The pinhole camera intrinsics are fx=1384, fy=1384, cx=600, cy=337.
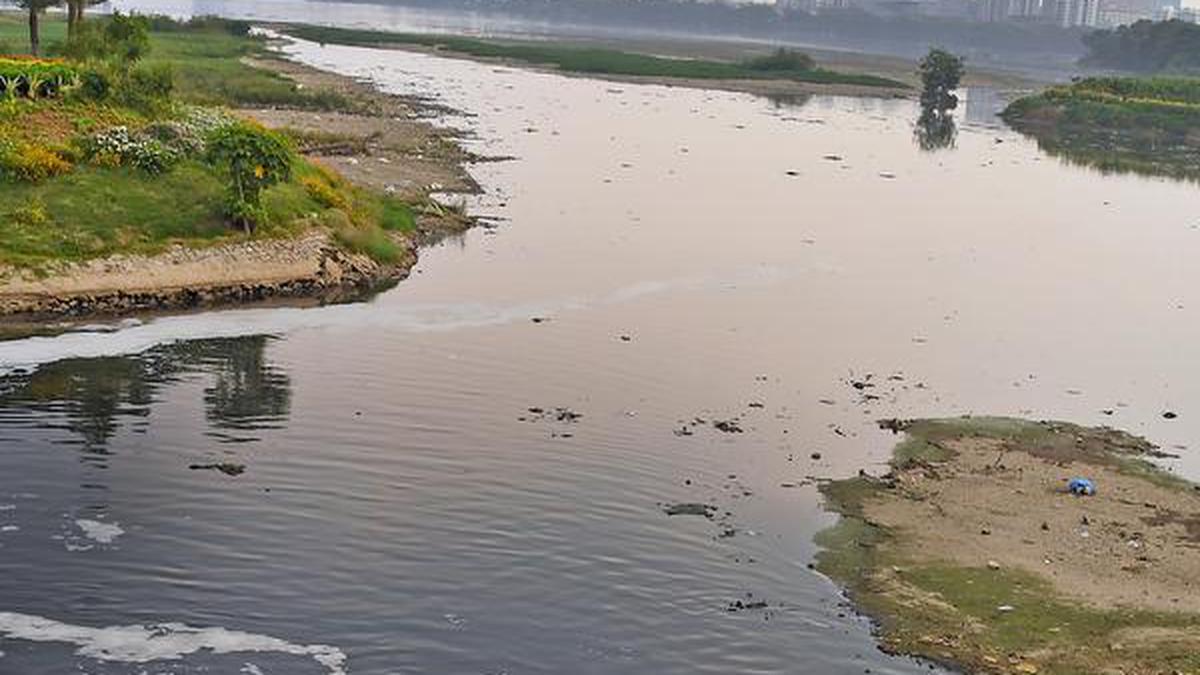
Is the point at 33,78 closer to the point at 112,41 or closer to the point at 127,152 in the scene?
the point at 127,152

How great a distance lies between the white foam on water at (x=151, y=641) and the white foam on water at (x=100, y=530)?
10.2ft

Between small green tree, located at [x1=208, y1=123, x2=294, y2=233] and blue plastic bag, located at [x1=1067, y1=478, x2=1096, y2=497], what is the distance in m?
27.8

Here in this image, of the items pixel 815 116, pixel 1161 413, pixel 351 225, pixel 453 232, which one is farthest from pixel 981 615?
pixel 815 116

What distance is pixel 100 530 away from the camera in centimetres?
2483

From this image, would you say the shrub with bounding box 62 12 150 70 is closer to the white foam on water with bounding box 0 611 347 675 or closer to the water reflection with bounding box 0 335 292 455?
the water reflection with bounding box 0 335 292 455

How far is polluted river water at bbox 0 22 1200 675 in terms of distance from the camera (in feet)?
72.7

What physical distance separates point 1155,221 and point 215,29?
107 metres

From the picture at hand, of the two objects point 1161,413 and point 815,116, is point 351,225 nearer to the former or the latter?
point 1161,413

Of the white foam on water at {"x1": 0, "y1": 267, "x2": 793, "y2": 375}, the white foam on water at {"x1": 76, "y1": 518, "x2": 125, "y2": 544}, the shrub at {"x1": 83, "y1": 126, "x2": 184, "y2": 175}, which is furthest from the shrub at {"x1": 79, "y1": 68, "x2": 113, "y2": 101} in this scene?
the white foam on water at {"x1": 76, "y1": 518, "x2": 125, "y2": 544}

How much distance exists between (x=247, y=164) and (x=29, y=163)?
22.4ft

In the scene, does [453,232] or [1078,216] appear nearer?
[453,232]

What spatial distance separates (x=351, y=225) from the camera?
50281mm

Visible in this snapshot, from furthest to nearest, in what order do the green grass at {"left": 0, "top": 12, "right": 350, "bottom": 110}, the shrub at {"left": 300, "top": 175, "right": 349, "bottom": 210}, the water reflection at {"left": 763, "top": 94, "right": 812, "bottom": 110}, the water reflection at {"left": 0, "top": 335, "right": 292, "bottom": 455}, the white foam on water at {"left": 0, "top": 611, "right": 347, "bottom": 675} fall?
the water reflection at {"left": 763, "top": 94, "right": 812, "bottom": 110}, the green grass at {"left": 0, "top": 12, "right": 350, "bottom": 110}, the shrub at {"left": 300, "top": 175, "right": 349, "bottom": 210}, the water reflection at {"left": 0, "top": 335, "right": 292, "bottom": 455}, the white foam on water at {"left": 0, "top": 611, "right": 347, "bottom": 675}

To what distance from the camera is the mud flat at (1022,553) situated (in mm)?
22750
